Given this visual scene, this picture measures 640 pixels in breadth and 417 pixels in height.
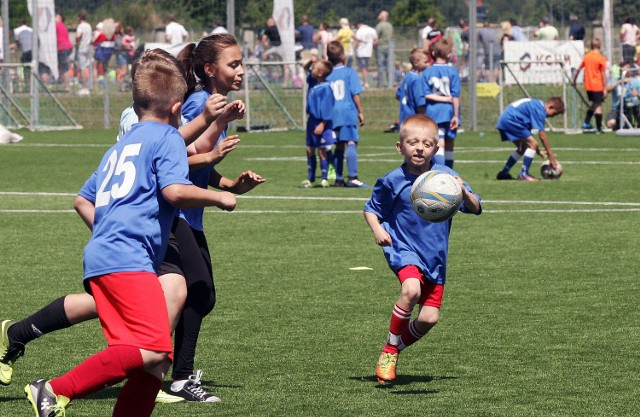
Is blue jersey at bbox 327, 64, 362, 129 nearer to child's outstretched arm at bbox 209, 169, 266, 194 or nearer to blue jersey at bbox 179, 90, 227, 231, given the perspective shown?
blue jersey at bbox 179, 90, 227, 231

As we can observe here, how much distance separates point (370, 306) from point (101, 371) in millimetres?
4345

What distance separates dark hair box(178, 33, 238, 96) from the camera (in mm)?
6871

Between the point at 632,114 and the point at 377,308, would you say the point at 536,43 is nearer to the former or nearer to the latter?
the point at 632,114

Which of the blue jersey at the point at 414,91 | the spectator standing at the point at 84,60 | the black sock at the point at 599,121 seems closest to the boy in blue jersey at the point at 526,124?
the blue jersey at the point at 414,91

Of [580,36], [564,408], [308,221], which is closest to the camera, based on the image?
[564,408]

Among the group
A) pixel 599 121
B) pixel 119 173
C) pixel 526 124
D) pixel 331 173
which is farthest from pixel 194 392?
pixel 599 121

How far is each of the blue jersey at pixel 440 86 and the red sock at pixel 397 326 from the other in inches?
449

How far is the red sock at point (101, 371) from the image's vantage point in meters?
5.21

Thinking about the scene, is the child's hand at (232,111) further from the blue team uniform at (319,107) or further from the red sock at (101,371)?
the blue team uniform at (319,107)

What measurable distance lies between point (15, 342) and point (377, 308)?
331 centimetres

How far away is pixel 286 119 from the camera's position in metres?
33.2

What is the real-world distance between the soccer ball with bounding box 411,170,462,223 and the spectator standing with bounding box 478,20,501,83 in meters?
26.7

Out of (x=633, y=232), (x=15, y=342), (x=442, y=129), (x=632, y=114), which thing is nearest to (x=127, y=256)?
(x=15, y=342)

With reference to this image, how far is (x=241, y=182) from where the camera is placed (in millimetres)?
6242
